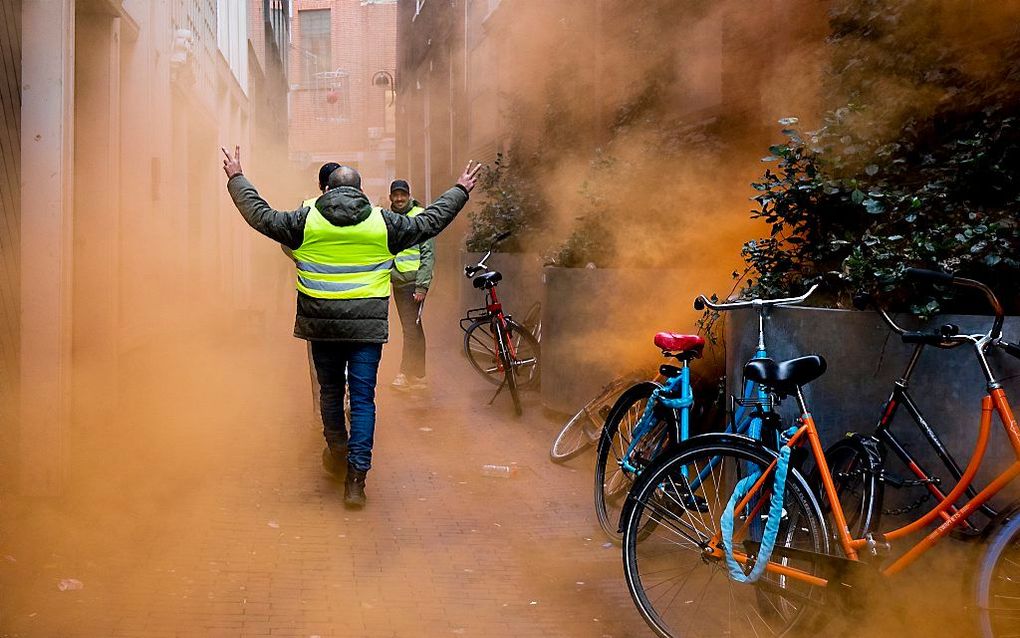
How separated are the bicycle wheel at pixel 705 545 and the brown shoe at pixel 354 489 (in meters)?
2.01

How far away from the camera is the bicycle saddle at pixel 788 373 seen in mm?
3348

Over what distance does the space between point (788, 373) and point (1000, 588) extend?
909 mm

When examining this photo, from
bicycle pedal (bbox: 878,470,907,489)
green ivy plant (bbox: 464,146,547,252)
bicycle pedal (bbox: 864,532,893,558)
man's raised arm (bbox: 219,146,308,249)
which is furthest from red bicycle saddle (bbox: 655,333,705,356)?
green ivy plant (bbox: 464,146,547,252)

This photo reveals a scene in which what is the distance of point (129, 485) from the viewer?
567 centimetres

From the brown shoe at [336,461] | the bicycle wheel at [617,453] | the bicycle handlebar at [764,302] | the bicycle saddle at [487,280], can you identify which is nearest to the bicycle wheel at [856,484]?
the bicycle handlebar at [764,302]

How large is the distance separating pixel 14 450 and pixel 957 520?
4.57 meters

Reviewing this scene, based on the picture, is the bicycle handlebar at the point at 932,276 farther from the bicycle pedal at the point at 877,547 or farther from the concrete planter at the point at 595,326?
the concrete planter at the point at 595,326

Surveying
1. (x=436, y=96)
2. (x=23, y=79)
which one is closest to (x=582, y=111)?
(x=23, y=79)

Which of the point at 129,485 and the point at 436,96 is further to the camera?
the point at 436,96

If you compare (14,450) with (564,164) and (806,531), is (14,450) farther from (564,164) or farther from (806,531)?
(564,164)

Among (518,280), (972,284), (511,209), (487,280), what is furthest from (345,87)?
(972,284)

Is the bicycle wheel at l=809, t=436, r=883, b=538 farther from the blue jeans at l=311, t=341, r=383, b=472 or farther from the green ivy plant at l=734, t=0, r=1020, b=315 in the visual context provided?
the blue jeans at l=311, t=341, r=383, b=472

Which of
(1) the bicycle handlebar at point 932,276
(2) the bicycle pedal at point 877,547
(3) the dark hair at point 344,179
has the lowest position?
(2) the bicycle pedal at point 877,547

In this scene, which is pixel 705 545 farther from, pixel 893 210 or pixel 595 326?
pixel 595 326
